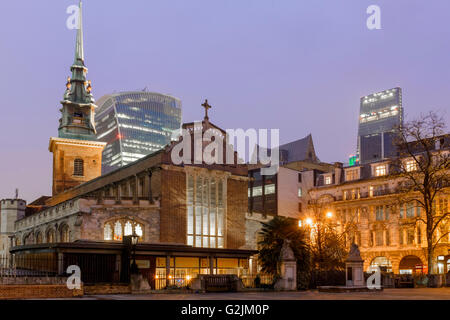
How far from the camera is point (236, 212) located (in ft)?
204

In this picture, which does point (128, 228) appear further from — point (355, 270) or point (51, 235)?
point (355, 270)

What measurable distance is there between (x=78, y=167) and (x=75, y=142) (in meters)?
3.82

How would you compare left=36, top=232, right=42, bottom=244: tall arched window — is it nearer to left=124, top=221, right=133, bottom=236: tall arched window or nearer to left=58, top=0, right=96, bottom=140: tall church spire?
left=124, top=221, right=133, bottom=236: tall arched window

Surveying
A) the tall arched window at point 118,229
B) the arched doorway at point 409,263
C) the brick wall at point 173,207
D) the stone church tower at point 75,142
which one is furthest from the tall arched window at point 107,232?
the arched doorway at point 409,263

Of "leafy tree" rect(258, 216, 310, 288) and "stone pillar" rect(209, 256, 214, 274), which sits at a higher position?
"leafy tree" rect(258, 216, 310, 288)

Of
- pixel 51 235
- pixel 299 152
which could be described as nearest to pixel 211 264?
pixel 51 235

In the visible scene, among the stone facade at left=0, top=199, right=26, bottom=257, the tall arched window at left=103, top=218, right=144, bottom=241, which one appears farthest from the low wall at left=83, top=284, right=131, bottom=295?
the stone facade at left=0, top=199, right=26, bottom=257

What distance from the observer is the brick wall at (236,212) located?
6103 cm

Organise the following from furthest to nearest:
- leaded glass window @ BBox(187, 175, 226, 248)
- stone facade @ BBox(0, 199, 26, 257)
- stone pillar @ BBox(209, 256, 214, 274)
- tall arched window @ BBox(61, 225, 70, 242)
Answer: stone facade @ BBox(0, 199, 26, 257), leaded glass window @ BBox(187, 175, 226, 248), tall arched window @ BBox(61, 225, 70, 242), stone pillar @ BBox(209, 256, 214, 274)

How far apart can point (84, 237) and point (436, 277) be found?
94.4 feet

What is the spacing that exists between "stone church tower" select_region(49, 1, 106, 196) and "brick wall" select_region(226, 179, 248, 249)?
33.6 metres

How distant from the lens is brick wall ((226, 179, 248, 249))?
6103 centimetres

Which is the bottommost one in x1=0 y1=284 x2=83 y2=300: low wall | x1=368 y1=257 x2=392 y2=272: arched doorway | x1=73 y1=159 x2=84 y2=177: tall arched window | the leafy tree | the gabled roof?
x1=368 y1=257 x2=392 y2=272: arched doorway

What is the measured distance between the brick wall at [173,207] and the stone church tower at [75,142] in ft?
115
